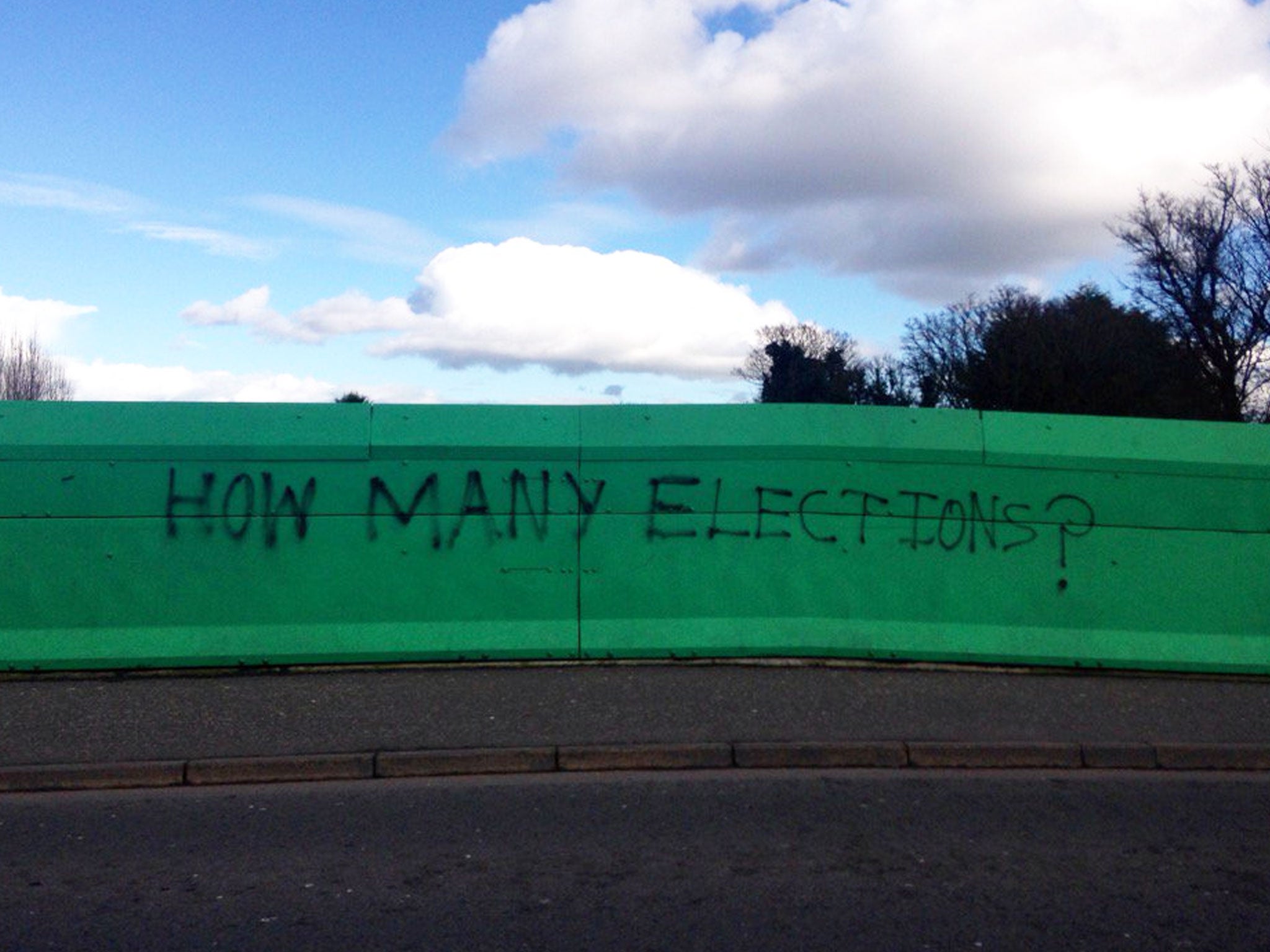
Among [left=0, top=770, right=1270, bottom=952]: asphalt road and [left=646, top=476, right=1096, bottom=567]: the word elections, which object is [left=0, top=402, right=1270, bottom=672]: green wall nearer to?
[left=646, top=476, right=1096, bottom=567]: the word elections

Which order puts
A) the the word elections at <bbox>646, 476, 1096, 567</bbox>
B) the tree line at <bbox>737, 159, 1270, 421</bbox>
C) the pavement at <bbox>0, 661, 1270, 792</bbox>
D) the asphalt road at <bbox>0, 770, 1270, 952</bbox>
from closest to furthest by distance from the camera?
the asphalt road at <bbox>0, 770, 1270, 952</bbox>
the pavement at <bbox>0, 661, 1270, 792</bbox>
the the word elections at <bbox>646, 476, 1096, 567</bbox>
the tree line at <bbox>737, 159, 1270, 421</bbox>

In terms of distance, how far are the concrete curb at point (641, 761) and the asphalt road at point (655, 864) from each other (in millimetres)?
145

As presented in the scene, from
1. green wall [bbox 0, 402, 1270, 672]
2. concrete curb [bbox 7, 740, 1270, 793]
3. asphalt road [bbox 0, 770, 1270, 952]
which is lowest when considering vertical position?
asphalt road [bbox 0, 770, 1270, 952]

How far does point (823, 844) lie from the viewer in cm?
621

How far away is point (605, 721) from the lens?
8.37m

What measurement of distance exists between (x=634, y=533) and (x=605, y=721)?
236cm

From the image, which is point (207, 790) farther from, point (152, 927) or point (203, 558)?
point (203, 558)

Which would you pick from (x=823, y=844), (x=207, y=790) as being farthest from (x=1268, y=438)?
(x=207, y=790)

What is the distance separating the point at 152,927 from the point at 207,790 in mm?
2245

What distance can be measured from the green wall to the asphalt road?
278 centimetres

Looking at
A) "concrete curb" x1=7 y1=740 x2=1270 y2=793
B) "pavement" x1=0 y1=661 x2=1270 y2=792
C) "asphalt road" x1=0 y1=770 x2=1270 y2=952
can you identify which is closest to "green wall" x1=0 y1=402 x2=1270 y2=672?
"pavement" x1=0 y1=661 x2=1270 y2=792

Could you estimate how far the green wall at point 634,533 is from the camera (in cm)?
1010

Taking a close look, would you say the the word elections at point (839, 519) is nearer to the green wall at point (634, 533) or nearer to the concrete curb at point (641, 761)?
the green wall at point (634, 533)

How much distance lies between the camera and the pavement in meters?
7.61
